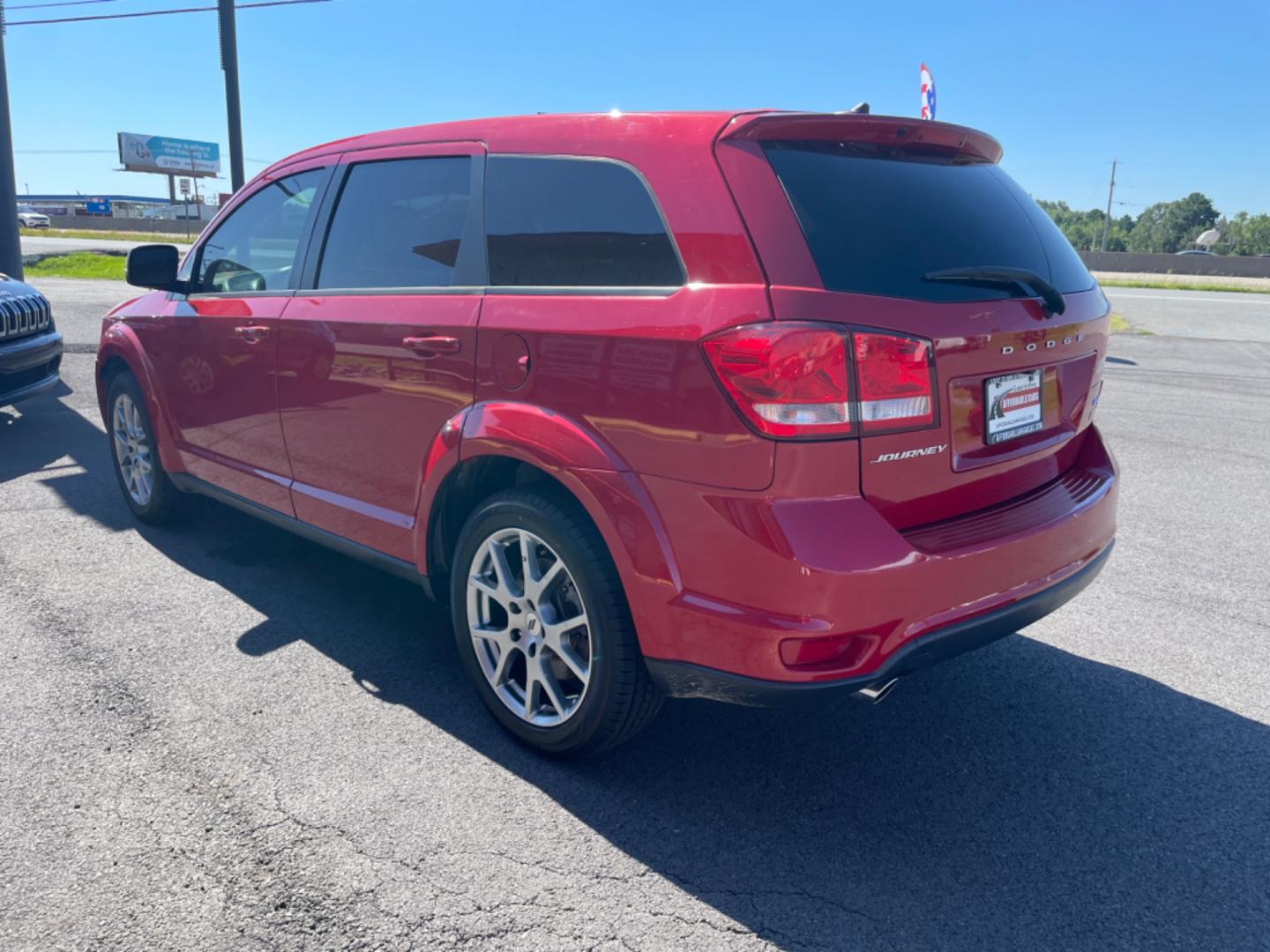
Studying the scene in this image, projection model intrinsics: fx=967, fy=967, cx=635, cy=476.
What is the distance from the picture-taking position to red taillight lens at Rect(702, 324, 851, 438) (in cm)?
225

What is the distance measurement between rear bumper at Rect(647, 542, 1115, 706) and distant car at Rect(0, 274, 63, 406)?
643 cm

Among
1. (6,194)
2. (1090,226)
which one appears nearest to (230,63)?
(6,194)

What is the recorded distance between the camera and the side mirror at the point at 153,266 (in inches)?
172

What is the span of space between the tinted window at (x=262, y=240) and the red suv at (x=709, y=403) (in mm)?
498

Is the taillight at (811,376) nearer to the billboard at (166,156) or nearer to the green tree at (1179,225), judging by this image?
the billboard at (166,156)

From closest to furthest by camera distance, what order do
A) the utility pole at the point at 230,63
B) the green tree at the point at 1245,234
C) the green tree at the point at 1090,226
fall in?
the utility pole at the point at 230,63
the green tree at the point at 1245,234
the green tree at the point at 1090,226

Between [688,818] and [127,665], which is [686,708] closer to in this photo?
[688,818]

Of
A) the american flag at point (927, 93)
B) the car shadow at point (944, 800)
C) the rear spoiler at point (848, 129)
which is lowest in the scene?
the car shadow at point (944, 800)

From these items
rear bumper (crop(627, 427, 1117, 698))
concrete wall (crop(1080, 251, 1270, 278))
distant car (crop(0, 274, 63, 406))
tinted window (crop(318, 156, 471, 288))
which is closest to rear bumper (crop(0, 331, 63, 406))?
distant car (crop(0, 274, 63, 406))

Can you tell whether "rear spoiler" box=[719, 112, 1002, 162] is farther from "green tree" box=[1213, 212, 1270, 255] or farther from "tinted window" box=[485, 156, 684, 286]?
"green tree" box=[1213, 212, 1270, 255]

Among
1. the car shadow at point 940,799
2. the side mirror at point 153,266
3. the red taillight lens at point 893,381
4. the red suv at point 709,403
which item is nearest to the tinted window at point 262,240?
the side mirror at point 153,266

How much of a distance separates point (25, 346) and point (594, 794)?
6.36m

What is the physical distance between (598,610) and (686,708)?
2.84 feet

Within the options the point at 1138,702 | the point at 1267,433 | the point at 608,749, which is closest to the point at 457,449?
the point at 608,749
